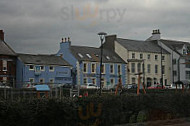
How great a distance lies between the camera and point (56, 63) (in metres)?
63.5

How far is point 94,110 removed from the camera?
57.2ft

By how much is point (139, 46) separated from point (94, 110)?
2479 inches

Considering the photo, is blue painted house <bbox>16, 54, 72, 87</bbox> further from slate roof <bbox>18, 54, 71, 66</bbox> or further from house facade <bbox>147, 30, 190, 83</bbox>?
house facade <bbox>147, 30, 190, 83</bbox>

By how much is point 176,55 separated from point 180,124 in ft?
211

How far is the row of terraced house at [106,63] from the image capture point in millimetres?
59469

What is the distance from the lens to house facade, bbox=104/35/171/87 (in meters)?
74.9

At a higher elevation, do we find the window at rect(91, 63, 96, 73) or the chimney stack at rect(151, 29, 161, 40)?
the chimney stack at rect(151, 29, 161, 40)

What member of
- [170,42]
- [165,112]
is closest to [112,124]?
[165,112]

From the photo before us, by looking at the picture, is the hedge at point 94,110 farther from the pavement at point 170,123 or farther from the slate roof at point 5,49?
the slate roof at point 5,49

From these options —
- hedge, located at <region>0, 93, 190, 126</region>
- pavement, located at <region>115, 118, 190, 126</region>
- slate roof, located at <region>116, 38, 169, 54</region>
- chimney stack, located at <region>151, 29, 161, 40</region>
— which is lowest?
pavement, located at <region>115, 118, 190, 126</region>

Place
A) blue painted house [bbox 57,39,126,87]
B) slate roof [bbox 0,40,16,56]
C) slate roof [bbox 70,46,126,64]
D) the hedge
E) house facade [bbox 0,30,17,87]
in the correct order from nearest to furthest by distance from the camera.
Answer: the hedge < house facade [bbox 0,30,17,87] < slate roof [bbox 0,40,16,56] < blue painted house [bbox 57,39,126,87] < slate roof [bbox 70,46,126,64]

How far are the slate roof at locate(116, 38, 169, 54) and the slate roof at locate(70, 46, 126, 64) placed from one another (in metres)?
3.09

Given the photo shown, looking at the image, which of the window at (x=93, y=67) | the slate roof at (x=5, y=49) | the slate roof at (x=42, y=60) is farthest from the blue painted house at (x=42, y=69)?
the window at (x=93, y=67)

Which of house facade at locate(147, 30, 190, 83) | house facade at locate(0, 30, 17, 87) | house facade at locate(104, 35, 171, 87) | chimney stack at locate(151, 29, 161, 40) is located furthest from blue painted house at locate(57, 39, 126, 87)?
chimney stack at locate(151, 29, 161, 40)
